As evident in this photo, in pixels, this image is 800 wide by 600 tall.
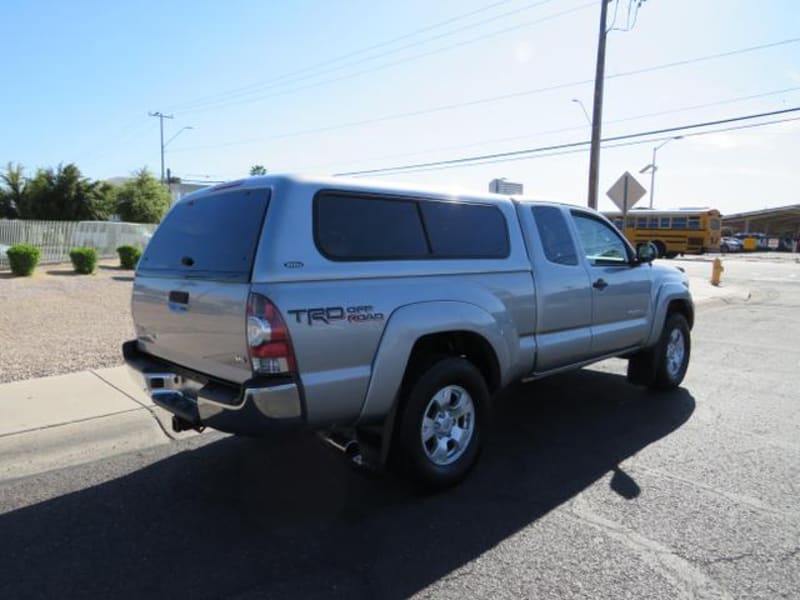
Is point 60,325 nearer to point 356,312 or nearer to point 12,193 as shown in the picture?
point 356,312

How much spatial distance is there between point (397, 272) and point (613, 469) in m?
2.18

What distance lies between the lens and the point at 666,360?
6.03 metres

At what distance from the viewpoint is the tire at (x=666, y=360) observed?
19.4 ft

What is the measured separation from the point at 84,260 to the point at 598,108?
1736cm

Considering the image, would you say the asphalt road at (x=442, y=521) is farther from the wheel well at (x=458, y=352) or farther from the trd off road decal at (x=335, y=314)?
the trd off road decal at (x=335, y=314)

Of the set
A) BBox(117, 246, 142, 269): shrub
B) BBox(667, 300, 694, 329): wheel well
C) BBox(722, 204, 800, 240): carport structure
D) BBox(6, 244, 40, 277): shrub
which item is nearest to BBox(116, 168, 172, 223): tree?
BBox(117, 246, 142, 269): shrub

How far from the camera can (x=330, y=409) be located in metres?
3.12

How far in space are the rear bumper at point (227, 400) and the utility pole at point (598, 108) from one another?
15.5m

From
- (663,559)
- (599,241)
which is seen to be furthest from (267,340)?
(599,241)

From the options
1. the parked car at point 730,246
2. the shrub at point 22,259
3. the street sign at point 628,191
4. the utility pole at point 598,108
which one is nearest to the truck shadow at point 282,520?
the street sign at point 628,191

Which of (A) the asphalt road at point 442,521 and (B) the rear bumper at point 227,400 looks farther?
(B) the rear bumper at point 227,400

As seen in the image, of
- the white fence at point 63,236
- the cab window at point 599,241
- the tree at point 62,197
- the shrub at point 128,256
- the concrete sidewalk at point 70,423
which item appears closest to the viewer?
the concrete sidewalk at point 70,423

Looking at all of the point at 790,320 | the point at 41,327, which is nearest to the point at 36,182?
the point at 41,327

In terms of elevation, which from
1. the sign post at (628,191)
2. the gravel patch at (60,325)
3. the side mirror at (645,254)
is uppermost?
the sign post at (628,191)
